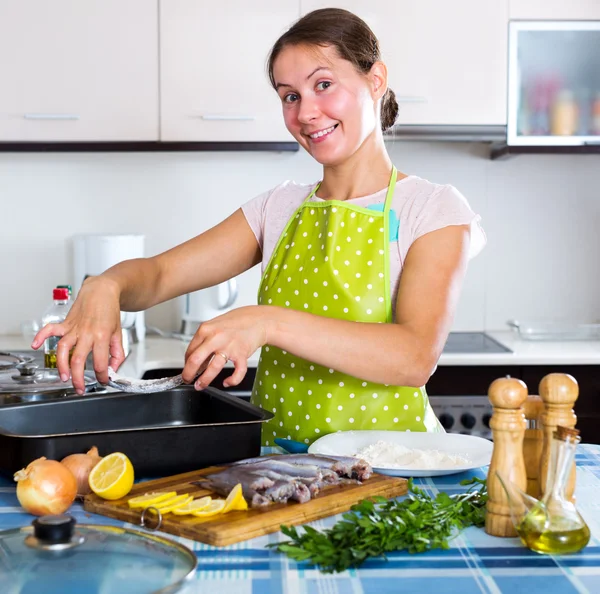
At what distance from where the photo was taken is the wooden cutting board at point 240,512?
1.04 meters

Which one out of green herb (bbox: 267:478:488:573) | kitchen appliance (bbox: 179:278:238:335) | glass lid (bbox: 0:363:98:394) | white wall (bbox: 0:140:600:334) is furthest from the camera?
white wall (bbox: 0:140:600:334)

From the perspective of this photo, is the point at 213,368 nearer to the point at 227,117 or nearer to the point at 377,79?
the point at 377,79

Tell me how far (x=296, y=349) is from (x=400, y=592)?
0.55 m

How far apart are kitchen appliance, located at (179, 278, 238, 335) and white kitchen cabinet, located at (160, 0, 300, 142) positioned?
1.66ft

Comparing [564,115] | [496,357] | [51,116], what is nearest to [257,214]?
[496,357]

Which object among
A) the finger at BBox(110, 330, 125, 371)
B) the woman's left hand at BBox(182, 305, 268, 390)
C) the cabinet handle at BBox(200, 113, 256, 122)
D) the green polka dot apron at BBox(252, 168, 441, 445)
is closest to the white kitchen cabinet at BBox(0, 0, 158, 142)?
the cabinet handle at BBox(200, 113, 256, 122)

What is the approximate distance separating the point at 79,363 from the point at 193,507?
35 centimetres

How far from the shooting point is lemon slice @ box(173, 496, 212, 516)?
3.54ft

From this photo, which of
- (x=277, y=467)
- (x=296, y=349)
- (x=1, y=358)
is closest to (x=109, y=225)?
(x=1, y=358)

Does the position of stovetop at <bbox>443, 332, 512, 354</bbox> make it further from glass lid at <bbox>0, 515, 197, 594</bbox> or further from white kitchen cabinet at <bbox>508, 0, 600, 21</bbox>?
glass lid at <bbox>0, 515, 197, 594</bbox>

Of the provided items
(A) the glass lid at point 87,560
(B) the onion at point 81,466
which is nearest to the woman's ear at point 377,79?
(B) the onion at point 81,466

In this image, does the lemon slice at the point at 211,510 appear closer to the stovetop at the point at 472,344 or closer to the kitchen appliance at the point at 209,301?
the stovetop at the point at 472,344

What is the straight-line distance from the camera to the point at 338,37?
1610 millimetres

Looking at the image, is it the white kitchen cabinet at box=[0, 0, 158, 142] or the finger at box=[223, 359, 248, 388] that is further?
the white kitchen cabinet at box=[0, 0, 158, 142]
